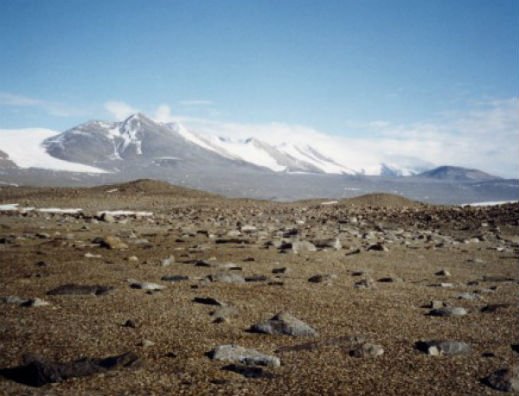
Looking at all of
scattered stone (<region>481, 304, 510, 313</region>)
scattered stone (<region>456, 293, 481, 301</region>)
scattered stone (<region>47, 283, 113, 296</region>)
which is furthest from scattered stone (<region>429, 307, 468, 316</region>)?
scattered stone (<region>47, 283, 113, 296</region>)

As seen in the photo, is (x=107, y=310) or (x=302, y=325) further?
(x=107, y=310)

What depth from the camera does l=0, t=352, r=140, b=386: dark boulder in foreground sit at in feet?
14.3

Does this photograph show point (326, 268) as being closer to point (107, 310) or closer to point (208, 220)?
point (107, 310)

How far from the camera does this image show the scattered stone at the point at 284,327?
20.0 feet

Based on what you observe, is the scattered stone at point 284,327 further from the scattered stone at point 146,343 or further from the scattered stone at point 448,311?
the scattered stone at point 448,311

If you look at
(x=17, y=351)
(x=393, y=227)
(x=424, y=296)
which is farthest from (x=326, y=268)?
(x=393, y=227)

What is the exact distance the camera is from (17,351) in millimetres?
5109

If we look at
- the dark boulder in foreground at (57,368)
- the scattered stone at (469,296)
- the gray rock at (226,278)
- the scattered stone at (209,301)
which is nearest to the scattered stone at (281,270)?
the gray rock at (226,278)

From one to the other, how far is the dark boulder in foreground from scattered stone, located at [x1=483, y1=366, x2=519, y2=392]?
11.0ft

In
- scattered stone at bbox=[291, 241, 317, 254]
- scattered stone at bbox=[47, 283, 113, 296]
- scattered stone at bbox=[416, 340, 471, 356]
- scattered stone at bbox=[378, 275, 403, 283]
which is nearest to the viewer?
scattered stone at bbox=[416, 340, 471, 356]

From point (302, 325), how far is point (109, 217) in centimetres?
1814

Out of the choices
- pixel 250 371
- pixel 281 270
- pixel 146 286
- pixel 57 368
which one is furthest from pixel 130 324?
pixel 281 270

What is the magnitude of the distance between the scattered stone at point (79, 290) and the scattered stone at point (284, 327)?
2889 millimetres

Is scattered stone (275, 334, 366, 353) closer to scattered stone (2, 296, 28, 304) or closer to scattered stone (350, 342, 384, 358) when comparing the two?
scattered stone (350, 342, 384, 358)
